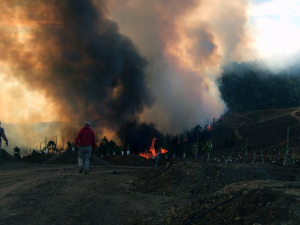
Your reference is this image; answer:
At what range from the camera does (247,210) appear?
5902mm

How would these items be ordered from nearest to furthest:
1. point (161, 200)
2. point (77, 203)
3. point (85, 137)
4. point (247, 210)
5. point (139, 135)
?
point (247, 210), point (77, 203), point (161, 200), point (85, 137), point (139, 135)

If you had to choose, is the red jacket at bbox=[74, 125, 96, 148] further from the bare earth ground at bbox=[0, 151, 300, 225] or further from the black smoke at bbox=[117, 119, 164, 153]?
the black smoke at bbox=[117, 119, 164, 153]

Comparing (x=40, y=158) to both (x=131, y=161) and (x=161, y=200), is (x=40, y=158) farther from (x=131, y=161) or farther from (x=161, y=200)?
(x=161, y=200)

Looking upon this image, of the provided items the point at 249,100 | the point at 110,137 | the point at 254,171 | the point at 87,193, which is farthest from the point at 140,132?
the point at 249,100

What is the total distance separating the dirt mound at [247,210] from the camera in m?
5.46

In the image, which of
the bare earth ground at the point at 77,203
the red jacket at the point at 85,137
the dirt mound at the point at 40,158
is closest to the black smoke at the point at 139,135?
the dirt mound at the point at 40,158

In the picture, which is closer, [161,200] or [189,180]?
[161,200]

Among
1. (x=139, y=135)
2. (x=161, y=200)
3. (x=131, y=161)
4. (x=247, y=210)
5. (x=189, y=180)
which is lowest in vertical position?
(x=161, y=200)

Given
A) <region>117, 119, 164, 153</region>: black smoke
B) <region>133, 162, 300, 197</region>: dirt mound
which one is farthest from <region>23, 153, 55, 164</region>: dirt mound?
<region>117, 119, 164, 153</region>: black smoke

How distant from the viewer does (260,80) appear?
540 feet

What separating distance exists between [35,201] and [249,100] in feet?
511

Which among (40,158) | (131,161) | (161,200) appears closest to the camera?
(161,200)

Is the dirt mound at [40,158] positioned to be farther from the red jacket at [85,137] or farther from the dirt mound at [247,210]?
the dirt mound at [247,210]

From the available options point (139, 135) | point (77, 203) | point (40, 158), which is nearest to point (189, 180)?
point (77, 203)
